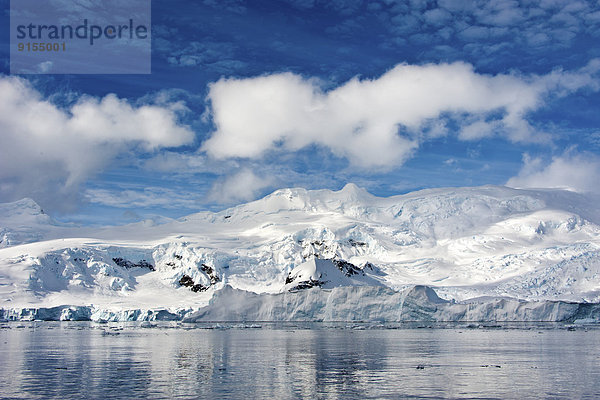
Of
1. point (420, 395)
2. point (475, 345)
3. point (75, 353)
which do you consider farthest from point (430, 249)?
point (420, 395)

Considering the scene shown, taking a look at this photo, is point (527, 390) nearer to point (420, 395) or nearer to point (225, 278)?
point (420, 395)

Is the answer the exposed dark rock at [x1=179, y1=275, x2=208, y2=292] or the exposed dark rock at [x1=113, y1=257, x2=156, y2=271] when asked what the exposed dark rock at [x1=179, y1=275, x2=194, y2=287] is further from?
the exposed dark rock at [x1=113, y1=257, x2=156, y2=271]

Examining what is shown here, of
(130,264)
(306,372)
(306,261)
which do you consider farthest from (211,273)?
(306,372)

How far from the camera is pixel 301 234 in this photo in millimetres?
Result: 187250

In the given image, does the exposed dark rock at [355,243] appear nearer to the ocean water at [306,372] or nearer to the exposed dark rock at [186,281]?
the exposed dark rock at [186,281]

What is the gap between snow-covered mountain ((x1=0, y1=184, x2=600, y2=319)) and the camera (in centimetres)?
13475

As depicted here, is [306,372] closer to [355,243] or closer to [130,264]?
[130,264]

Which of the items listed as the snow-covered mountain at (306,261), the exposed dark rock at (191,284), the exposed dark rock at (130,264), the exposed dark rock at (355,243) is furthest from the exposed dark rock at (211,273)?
the exposed dark rock at (355,243)

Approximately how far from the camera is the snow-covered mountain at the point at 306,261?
135 meters

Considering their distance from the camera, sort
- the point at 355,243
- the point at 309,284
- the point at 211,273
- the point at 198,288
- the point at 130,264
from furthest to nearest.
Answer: the point at 355,243 → the point at 130,264 → the point at 211,273 → the point at 198,288 → the point at 309,284

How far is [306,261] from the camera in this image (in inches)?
5487

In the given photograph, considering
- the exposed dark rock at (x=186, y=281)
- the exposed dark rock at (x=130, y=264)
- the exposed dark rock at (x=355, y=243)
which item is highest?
the exposed dark rock at (x=355, y=243)

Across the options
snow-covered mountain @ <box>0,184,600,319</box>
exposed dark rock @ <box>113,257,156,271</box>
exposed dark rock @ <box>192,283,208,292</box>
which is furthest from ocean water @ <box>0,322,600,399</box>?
exposed dark rock @ <box>113,257,156,271</box>

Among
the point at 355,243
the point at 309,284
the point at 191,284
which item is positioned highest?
the point at 355,243
